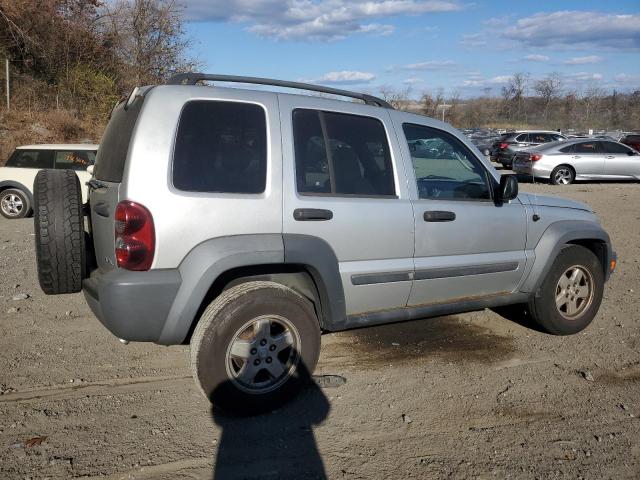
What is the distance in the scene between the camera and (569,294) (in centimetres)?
542

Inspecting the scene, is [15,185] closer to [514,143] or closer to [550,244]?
[550,244]

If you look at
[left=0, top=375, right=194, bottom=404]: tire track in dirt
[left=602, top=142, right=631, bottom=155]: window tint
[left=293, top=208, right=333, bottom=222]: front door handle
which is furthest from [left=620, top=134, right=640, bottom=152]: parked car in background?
[left=0, top=375, right=194, bottom=404]: tire track in dirt

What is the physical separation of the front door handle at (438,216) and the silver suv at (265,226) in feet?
0.04

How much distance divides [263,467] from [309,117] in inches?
88.1

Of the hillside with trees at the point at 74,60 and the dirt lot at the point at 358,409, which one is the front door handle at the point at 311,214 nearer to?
the dirt lot at the point at 358,409

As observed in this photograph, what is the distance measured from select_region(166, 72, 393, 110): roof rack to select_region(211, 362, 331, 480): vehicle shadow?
2.02 metres

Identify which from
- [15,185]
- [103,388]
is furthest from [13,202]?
[103,388]

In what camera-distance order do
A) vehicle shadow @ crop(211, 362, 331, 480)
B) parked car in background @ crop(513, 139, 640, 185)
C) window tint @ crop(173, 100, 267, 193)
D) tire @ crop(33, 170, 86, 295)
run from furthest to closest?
parked car in background @ crop(513, 139, 640, 185)
tire @ crop(33, 170, 86, 295)
window tint @ crop(173, 100, 267, 193)
vehicle shadow @ crop(211, 362, 331, 480)

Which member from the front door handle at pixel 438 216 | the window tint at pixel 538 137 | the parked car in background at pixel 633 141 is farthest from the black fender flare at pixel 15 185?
the parked car in background at pixel 633 141

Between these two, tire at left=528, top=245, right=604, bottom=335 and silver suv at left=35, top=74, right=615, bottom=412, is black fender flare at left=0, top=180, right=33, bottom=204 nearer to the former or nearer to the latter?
silver suv at left=35, top=74, right=615, bottom=412

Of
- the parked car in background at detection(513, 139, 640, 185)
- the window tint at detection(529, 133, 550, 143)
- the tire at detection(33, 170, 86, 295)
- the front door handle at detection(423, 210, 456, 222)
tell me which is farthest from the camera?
the window tint at detection(529, 133, 550, 143)

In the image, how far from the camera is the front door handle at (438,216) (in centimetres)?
440

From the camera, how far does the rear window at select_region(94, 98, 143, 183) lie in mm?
3717

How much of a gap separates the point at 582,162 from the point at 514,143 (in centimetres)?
695
